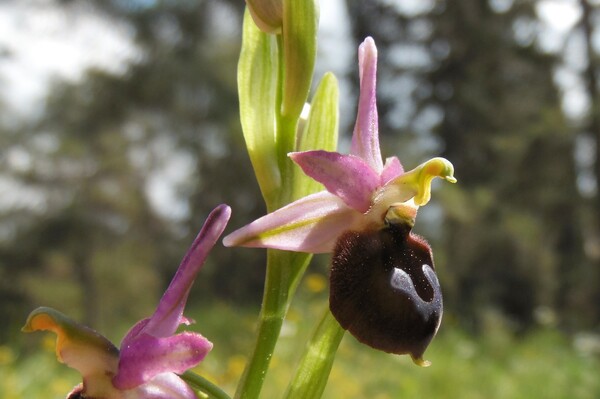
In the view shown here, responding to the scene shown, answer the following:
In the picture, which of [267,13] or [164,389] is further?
[267,13]

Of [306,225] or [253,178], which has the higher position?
[306,225]

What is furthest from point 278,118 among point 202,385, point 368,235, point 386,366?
point 386,366

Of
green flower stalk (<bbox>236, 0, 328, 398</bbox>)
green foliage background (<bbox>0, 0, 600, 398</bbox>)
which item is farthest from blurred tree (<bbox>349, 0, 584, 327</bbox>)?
green flower stalk (<bbox>236, 0, 328, 398</bbox>)

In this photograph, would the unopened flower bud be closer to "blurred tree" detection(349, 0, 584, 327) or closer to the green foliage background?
the green foliage background

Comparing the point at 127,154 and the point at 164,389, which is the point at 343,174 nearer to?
the point at 164,389

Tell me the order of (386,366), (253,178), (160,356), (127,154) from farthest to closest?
(253,178) → (127,154) → (386,366) → (160,356)

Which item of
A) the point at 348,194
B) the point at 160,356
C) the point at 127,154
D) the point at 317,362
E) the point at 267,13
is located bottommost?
the point at 127,154
